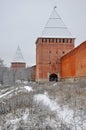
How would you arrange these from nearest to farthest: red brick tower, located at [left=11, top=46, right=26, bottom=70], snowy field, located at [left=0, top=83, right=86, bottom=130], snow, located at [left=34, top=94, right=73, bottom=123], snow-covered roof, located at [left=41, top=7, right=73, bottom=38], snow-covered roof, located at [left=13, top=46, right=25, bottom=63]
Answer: snowy field, located at [left=0, top=83, right=86, bottom=130] → snow, located at [left=34, top=94, right=73, bottom=123] → snow-covered roof, located at [left=41, top=7, right=73, bottom=38] → red brick tower, located at [left=11, top=46, right=26, bottom=70] → snow-covered roof, located at [left=13, top=46, right=25, bottom=63]

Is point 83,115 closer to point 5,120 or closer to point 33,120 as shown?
point 33,120

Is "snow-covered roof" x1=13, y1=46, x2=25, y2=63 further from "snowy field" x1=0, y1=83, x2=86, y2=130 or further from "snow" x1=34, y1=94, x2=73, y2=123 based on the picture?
"snow" x1=34, y1=94, x2=73, y2=123

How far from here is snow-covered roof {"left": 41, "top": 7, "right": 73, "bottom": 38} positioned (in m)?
40.1

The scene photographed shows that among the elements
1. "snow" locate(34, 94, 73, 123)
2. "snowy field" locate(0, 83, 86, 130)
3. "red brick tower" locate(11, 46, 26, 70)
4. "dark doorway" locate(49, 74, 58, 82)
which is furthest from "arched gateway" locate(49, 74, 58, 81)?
"snow" locate(34, 94, 73, 123)

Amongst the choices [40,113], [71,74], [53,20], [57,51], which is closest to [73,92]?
[40,113]

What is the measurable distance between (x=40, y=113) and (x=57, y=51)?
3020 centimetres

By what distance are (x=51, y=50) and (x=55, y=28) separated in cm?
352

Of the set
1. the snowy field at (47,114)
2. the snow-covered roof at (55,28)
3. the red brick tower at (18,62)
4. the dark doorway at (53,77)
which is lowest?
the snowy field at (47,114)

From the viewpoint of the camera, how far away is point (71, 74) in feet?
97.5

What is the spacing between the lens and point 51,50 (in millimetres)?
39281

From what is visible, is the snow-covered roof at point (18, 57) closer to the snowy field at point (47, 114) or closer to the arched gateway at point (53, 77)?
the arched gateway at point (53, 77)

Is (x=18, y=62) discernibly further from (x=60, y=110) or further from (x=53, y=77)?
(x=60, y=110)

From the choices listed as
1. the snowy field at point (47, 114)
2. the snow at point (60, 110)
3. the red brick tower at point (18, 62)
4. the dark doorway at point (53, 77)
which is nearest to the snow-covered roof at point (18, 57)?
the red brick tower at point (18, 62)

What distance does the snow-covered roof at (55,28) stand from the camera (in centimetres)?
4009
